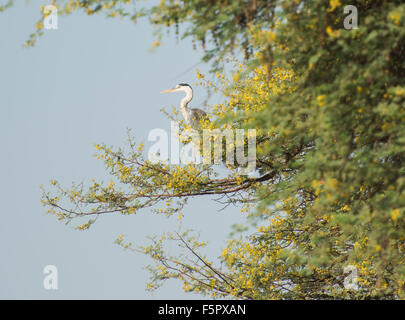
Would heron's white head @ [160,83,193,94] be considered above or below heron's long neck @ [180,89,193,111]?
above

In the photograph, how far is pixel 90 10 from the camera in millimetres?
8000

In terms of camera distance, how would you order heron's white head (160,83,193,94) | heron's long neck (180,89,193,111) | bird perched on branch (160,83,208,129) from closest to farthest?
bird perched on branch (160,83,208,129)
heron's long neck (180,89,193,111)
heron's white head (160,83,193,94)

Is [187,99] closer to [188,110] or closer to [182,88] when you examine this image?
[182,88]

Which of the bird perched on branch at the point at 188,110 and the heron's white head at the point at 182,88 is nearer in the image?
the bird perched on branch at the point at 188,110

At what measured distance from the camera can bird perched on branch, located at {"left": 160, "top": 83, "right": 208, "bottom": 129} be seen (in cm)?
1488

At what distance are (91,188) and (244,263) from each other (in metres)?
3.35

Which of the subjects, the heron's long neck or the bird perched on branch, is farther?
the heron's long neck

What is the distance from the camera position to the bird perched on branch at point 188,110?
14.9 m

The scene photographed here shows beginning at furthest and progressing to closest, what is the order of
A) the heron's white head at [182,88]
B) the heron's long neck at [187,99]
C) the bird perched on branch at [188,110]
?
the heron's white head at [182,88], the heron's long neck at [187,99], the bird perched on branch at [188,110]

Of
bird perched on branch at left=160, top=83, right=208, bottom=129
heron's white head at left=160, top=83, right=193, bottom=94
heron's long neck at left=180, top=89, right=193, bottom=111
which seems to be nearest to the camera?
bird perched on branch at left=160, top=83, right=208, bottom=129

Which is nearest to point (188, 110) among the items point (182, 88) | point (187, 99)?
point (187, 99)

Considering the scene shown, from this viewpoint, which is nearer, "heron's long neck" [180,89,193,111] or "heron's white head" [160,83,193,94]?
"heron's long neck" [180,89,193,111]

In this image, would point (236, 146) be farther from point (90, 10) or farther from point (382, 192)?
point (90, 10)

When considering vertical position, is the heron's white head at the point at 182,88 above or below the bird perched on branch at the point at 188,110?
above
